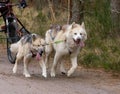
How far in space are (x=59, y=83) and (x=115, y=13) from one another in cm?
405

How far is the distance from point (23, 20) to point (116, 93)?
33.7 feet

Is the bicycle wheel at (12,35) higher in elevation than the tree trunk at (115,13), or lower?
lower

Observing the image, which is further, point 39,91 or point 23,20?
point 23,20

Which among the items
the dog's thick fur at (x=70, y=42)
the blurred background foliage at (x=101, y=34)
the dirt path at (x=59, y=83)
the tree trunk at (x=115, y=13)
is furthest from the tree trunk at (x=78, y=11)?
the dog's thick fur at (x=70, y=42)

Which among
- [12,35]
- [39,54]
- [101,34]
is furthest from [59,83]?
[101,34]

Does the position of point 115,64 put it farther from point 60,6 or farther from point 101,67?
point 60,6

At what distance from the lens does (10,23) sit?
39.3ft

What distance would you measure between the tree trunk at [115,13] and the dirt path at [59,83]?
5.99ft

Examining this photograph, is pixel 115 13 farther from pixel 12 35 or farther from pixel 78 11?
pixel 12 35

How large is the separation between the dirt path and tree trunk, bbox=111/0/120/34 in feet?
5.99

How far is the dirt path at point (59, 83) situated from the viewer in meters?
8.58

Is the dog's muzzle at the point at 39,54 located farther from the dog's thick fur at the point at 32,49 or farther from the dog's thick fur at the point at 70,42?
the dog's thick fur at the point at 70,42

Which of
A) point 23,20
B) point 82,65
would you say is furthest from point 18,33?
point 23,20

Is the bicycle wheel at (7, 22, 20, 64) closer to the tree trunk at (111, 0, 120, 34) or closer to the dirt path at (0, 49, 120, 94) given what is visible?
the dirt path at (0, 49, 120, 94)
